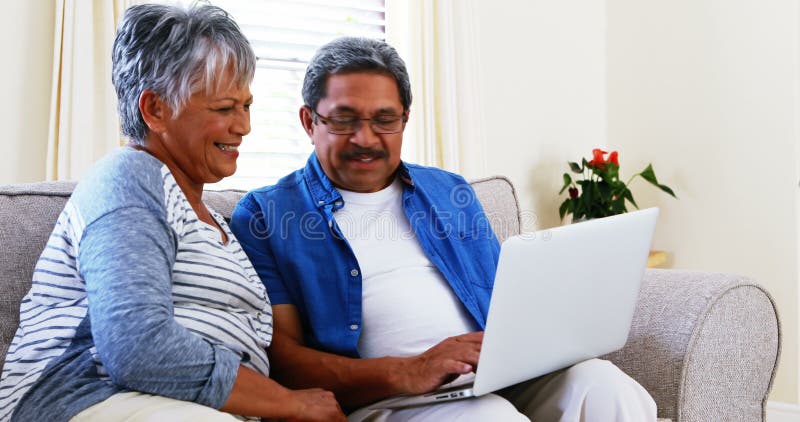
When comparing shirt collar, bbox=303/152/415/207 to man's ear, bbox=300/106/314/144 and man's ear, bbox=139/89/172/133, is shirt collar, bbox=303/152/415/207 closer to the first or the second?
man's ear, bbox=300/106/314/144

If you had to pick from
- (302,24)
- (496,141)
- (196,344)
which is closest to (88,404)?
(196,344)

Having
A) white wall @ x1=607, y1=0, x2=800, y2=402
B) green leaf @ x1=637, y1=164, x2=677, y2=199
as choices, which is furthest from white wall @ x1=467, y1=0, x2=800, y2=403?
green leaf @ x1=637, y1=164, x2=677, y2=199

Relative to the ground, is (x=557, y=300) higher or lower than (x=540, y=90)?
lower

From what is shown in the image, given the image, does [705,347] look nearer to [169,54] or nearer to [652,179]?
[169,54]

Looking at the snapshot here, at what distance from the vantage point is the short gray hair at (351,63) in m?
1.68

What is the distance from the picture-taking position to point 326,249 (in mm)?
1599

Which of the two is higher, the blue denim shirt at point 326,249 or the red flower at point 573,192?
the blue denim shirt at point 326,249

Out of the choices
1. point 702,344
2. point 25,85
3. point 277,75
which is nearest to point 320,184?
point 702,344

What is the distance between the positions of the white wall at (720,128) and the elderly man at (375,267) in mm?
1705

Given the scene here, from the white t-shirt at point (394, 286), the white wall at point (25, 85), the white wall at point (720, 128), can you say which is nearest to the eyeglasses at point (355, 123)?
the white t-shirt at point (394, 286)

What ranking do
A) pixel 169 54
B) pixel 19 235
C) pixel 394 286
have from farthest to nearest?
1. pixel 394 286
2. pixel 19 235
3. pixel 169 54

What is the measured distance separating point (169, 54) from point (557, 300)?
745mm

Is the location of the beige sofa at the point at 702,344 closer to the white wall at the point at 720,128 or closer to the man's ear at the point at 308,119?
the man's ear at the point at 308,119

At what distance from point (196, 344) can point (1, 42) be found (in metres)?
1.52
